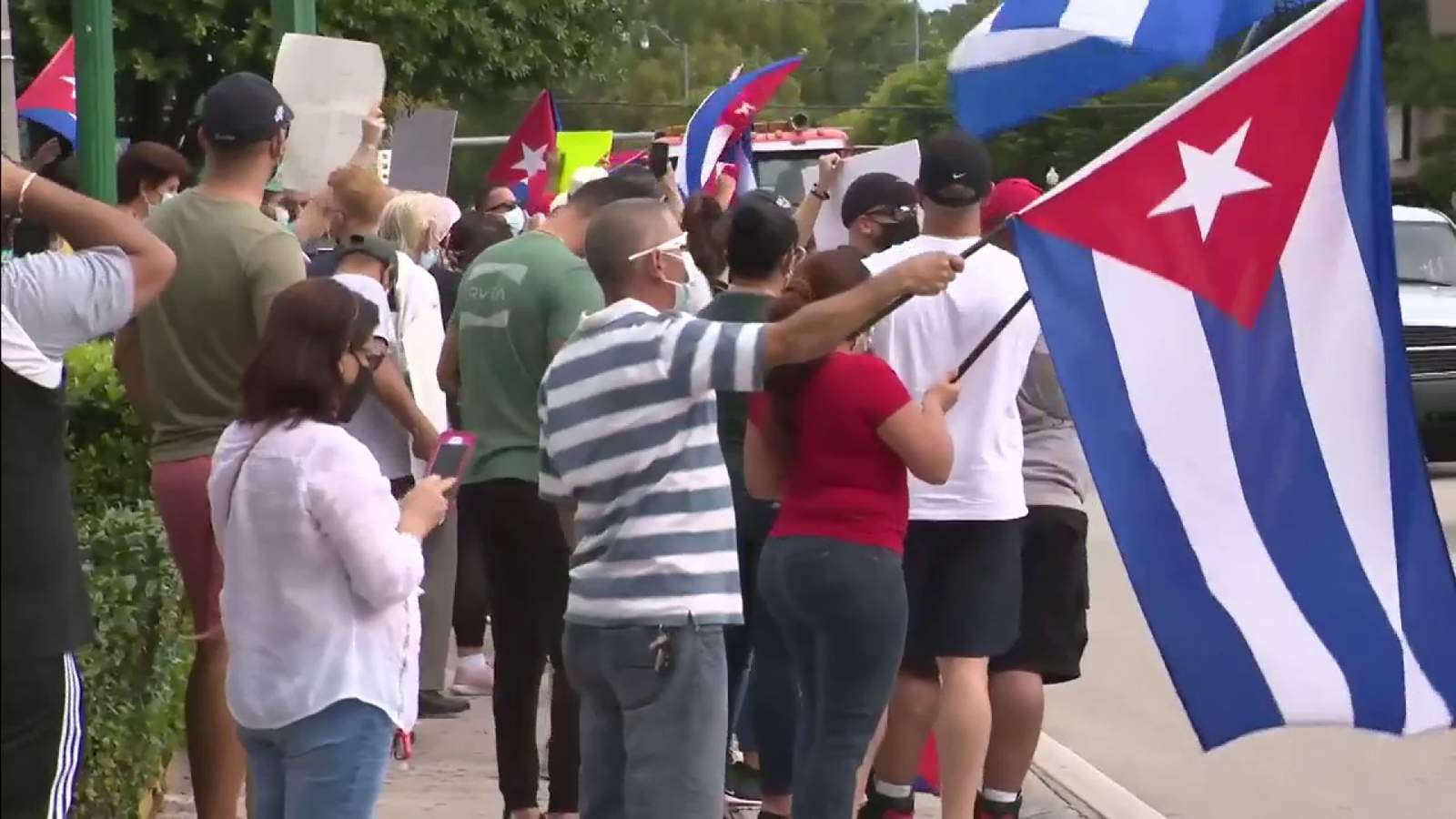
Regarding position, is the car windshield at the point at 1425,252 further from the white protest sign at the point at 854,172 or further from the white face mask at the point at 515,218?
the white protest sign at the point at 854,172

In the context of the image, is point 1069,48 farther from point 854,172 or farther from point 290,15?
point 290,15

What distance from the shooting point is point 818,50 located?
339 feet

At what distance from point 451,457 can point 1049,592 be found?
93.9 inches

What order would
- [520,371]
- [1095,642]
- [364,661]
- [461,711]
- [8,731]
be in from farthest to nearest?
[1095,642] < [461,711] < [520,371] < [364,661] < [8,731]

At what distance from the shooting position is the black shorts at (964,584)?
20.8 ft

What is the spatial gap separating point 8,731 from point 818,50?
101067mm

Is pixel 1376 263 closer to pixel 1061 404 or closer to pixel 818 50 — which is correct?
pixel 1061 404

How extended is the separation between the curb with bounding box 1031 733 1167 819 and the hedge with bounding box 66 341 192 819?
281 cm

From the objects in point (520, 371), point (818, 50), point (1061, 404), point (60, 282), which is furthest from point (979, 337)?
point (818, 50)

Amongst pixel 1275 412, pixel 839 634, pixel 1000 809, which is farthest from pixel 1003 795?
pixel 1275 412

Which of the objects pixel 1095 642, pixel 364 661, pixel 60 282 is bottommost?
pixel 1095 642

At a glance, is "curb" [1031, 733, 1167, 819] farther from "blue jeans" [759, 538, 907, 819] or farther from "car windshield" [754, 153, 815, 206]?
"car windshield" [754, 153, 815, 206]

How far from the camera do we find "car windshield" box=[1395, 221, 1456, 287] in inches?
712

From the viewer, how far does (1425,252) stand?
719 inches
